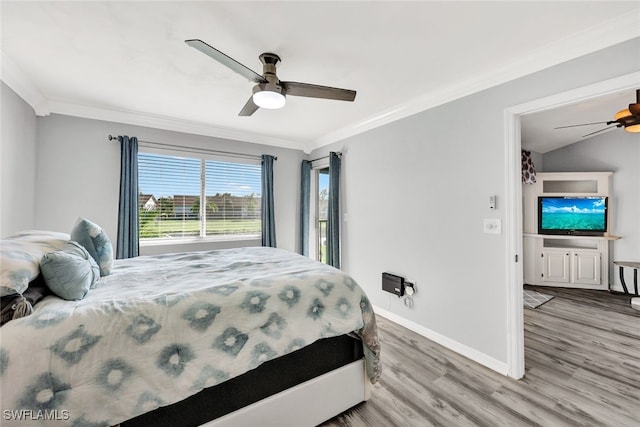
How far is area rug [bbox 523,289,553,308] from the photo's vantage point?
3.72 m

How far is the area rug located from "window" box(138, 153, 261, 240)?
423cm

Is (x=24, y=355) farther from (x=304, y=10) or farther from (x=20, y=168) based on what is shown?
(x=20, y=168)

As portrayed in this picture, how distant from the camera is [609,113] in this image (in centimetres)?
340

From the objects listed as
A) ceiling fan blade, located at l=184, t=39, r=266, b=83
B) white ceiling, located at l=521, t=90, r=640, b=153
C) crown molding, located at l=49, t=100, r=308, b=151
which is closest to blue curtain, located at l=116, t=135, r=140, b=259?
crown molding, located at l=49, t=100, r=308, b=151

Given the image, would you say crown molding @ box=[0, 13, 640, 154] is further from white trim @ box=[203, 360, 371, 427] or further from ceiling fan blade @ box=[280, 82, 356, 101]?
white trim @ box=[203, 360, 371, 427]

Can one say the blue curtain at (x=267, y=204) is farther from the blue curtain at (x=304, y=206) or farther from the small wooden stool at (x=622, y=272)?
the small wooden stool at (x=622, y=272)

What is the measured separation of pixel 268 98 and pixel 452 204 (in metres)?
1.98

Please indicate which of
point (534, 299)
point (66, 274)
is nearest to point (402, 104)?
point (66, 274)

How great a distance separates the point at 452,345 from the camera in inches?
99.4

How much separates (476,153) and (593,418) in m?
2.03

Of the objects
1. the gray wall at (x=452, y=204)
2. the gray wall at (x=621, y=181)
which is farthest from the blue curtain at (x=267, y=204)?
the gray wall at (x=621, y=181)

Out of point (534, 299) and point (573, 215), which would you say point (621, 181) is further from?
point (534, 299)

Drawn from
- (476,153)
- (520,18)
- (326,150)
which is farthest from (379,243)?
(520,18)

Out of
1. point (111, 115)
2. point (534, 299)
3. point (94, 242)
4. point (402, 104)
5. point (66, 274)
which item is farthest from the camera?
point (534, 299)
